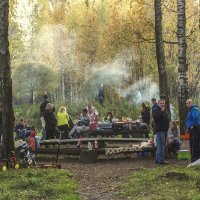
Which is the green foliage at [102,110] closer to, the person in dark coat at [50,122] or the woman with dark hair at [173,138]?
the person in dark coat at [50,122]

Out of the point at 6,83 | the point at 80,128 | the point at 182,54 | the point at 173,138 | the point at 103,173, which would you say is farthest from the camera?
the point at 80,128

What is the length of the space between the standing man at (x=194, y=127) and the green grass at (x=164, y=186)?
181cm

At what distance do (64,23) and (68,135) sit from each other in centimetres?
3890

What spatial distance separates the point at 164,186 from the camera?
31.1 feet

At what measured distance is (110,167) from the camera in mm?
13742

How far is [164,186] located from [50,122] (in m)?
10.2

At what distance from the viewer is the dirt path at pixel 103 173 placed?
9822 mm

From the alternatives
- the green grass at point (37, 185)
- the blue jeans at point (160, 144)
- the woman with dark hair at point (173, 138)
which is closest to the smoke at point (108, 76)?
A: the woman with dark hair at point (173, 138)

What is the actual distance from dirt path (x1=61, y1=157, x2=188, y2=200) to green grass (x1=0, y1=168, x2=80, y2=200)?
0.30 metres

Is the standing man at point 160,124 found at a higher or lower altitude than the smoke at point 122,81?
lower

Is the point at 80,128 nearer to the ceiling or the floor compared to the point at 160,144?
nearer to the ceiling

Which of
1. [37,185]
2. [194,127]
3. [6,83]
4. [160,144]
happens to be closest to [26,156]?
[6,83]

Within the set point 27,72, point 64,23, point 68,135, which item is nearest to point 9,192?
point 68,135

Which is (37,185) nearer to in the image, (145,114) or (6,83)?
(6,83)
